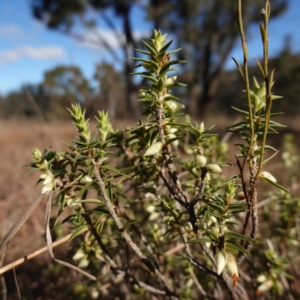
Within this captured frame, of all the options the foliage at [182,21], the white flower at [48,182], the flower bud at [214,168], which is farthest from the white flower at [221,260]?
the foliage at [182,21]

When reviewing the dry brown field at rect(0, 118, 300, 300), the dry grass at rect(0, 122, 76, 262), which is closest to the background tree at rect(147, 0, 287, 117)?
the dry brown field at rect(0, 118, 300, 300)

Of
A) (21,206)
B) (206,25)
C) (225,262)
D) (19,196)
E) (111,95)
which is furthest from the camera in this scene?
(206,25)

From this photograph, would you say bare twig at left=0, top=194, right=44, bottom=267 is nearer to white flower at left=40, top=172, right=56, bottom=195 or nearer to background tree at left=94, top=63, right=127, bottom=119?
white flower at left=40, top=172, right=56, bottom=195

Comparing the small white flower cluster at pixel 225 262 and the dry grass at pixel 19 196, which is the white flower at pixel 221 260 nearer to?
the small white flower cluster at pixel 225 262

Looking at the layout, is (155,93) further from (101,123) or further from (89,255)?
(89,255)

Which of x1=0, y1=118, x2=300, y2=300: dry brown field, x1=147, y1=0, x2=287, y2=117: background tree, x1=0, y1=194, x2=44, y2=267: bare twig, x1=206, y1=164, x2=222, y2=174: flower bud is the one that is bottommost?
x1=0, y1=118, x2=300, y2=300: dry brown field

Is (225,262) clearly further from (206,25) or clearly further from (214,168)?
(206,25)

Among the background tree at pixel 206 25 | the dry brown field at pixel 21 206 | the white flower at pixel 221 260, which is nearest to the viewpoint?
the white flower at pixel 221 260

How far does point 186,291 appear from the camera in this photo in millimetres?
1128

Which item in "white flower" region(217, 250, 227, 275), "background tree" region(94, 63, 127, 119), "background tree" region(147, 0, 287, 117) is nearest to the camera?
"white flower" region(217, 250, 227, 275)

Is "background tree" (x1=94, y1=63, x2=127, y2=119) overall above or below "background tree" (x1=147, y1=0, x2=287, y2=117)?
below

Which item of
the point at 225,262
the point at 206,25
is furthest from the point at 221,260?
the point at 206,25

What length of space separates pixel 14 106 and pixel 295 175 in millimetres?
32543

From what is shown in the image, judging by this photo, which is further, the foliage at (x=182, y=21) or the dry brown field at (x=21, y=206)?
the foliage at (x=182, y=21)
